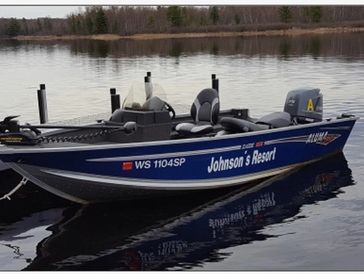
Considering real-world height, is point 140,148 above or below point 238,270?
above

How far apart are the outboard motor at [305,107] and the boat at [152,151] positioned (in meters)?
0.42

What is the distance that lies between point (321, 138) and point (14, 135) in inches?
218

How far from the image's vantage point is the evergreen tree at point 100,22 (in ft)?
246

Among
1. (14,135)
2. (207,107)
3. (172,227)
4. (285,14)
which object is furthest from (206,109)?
(285,14)

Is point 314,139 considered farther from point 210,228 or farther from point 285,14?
point 285,14

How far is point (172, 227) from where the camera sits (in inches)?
327

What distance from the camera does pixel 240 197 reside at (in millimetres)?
9703

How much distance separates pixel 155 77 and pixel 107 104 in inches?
343

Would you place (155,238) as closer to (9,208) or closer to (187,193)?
(187,193)

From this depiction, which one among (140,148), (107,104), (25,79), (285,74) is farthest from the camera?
(25,79)

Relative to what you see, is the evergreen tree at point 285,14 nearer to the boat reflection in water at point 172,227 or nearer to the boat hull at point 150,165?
the boat reflection in water at point 172,227

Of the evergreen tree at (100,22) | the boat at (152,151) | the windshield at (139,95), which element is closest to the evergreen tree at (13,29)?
the evergreen tree at (100,22)

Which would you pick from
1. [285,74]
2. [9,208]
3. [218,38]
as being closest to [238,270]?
[9,208]

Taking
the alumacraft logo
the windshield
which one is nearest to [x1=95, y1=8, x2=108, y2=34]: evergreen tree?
the alumacraft logo
